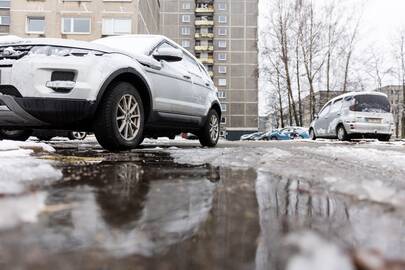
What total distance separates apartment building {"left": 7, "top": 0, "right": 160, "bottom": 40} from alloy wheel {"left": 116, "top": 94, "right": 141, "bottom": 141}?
29199mm

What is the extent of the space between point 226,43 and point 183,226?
6650 cm

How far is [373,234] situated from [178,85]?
4755mm

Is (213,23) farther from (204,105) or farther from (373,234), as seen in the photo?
(373,234)

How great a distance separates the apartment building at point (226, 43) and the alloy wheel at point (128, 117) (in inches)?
2267

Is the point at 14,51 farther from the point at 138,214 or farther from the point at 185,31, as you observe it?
the point at 185,31

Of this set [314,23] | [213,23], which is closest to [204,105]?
[314,23]

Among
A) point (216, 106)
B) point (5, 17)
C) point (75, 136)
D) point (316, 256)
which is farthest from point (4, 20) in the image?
point (316, 256)

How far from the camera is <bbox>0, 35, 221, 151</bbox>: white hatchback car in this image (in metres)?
3.93

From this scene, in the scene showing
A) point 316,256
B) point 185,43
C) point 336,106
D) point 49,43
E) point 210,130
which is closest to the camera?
point 316,256

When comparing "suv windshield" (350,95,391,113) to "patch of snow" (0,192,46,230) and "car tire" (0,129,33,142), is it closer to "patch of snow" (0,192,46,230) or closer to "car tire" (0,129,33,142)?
"car tire" (0,129,33,142)

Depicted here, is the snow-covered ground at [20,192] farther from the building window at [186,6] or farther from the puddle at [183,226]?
the building window at [186,6]

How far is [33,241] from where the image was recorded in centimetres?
107

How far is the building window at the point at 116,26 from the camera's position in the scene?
107ft

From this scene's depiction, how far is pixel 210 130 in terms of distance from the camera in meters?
7.16
